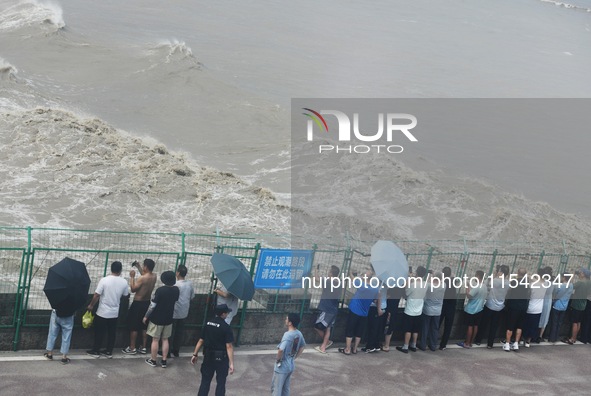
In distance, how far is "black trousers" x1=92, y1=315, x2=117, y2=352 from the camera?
1077 cm

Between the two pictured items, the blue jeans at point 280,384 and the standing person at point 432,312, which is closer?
the blue jeans at point 280,384

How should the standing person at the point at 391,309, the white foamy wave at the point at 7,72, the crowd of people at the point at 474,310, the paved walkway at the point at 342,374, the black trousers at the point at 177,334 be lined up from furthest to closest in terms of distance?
the white foamy wave at the point at 7,72 → the standing person at the point at 391,309 → the crowd of people at the point at 474,310 → the black trousers at the point at 177,334 → the paved walkway at the point at 342,374

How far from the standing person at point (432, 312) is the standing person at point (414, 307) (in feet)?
0.32

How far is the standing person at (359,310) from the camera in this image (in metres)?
12.1

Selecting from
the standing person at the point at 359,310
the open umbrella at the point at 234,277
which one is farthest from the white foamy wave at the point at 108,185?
the open umbrella at the point at 234,277

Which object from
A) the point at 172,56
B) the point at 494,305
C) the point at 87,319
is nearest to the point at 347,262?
the point at 494,305

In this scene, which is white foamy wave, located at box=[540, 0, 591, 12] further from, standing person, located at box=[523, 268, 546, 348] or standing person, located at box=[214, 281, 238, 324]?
standing person, located at box=[214, 281, 238, 324]

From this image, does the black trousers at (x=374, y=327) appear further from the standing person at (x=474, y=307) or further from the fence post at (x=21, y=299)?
the fence post at (x=21, y=299)

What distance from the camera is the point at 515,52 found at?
66.6 meters

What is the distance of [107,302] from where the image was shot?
1072 centimetres

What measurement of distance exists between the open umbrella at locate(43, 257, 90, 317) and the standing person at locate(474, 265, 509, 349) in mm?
6393

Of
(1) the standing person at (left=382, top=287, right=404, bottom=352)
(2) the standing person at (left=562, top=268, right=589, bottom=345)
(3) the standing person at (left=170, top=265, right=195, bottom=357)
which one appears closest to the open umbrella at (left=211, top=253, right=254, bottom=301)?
(3) the standing person at (left=170, top=265, right=195, bottom=357)

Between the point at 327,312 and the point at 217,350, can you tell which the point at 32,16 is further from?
the point at 217,350

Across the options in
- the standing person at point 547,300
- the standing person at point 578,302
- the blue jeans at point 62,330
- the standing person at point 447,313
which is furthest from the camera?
the standing person at point 578,302
